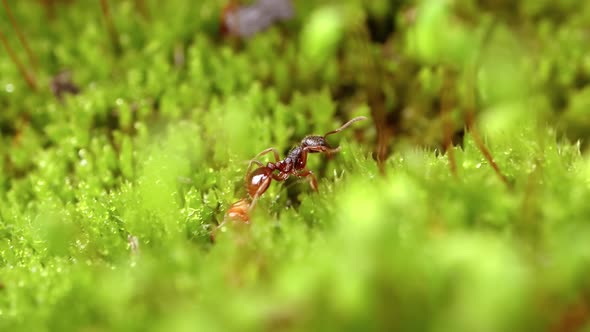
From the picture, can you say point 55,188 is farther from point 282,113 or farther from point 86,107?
point 282,113

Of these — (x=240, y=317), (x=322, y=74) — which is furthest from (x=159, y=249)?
(x=322, y=74)

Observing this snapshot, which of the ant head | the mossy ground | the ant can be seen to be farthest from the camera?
the ant head

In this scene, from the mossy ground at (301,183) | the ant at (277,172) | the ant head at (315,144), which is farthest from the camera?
the ant head at (315,144)

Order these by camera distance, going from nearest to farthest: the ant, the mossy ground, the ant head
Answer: the mossy ground → the ant → the ant head
